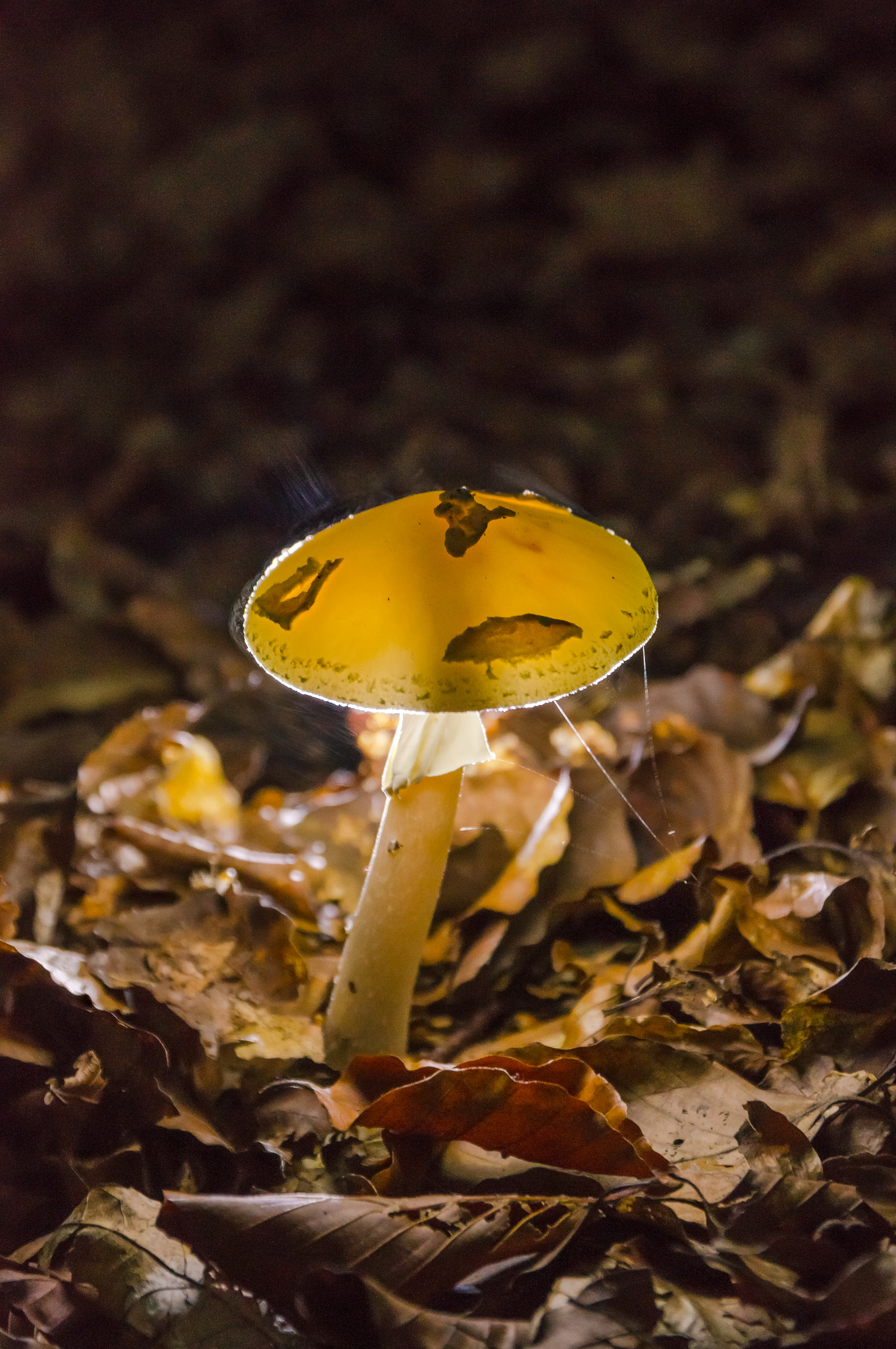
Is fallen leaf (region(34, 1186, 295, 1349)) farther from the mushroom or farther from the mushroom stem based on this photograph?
the mushroom

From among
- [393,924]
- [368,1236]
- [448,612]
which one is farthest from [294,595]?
[368,1236]

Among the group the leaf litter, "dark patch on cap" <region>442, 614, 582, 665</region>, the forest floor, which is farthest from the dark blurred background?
"dark patch on cap" <region>442, 614, 582, 665</region>

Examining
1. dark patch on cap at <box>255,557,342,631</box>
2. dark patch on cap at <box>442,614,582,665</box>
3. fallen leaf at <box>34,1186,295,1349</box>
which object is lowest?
fallen leaf at <box>34,1186,295,1349</box>

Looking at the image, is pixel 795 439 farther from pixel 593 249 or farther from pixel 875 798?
pixel 875 798

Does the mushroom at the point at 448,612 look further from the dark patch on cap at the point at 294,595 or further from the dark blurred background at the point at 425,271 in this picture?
the dark blurred background at the point at 425,271

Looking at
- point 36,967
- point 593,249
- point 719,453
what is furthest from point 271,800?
point 593,249

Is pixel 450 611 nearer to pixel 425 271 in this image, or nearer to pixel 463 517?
pixel 463 517
